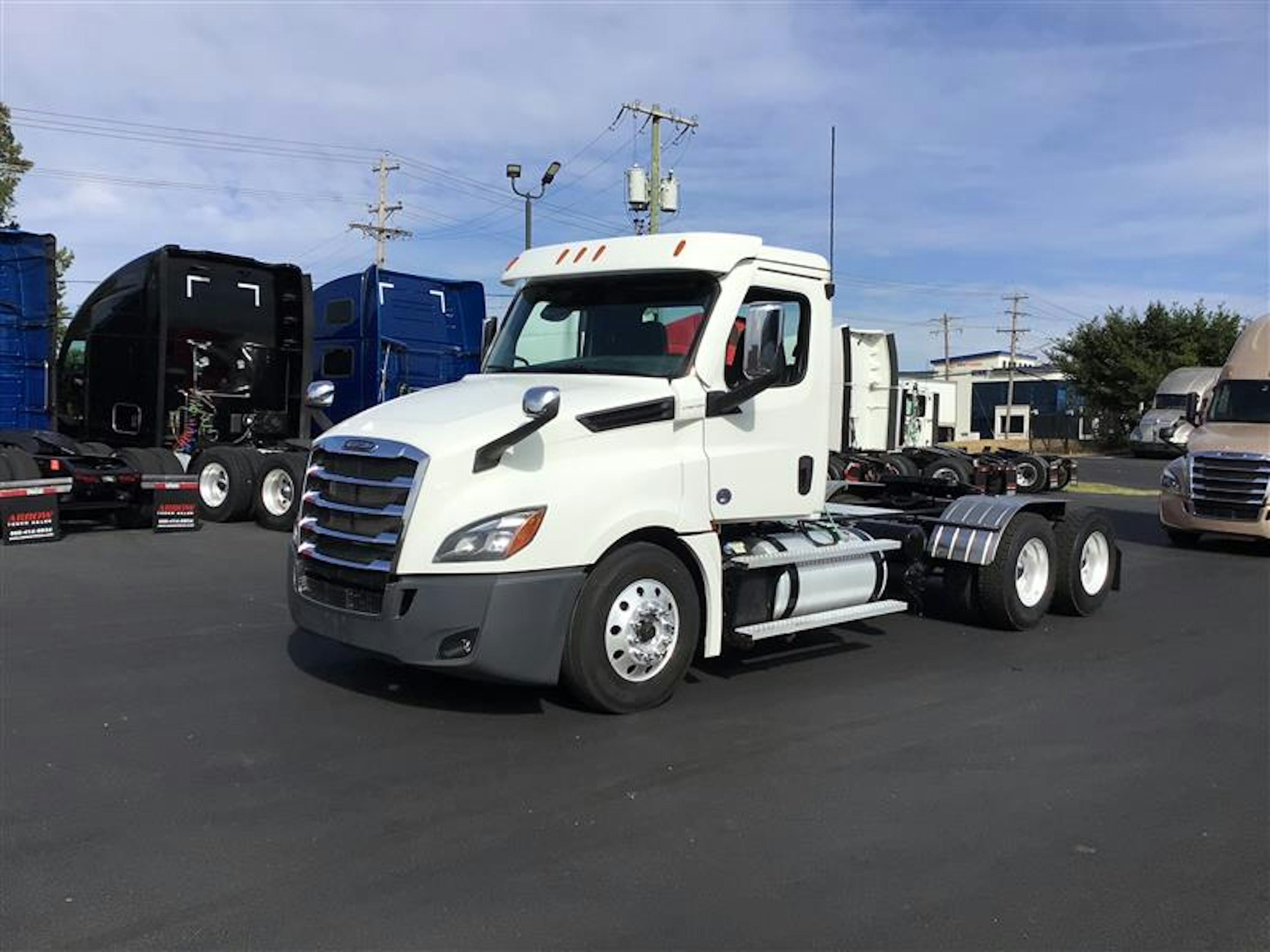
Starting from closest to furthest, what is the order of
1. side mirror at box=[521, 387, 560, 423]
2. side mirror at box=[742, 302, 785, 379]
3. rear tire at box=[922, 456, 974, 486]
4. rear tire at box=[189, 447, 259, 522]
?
side mirror at box=[521, 387, 560, 423] → side mirror at box=[742, 302, 785, 379] → rear tire at box=[189, 447, 259, 522] → rear tire at box=[922, 456, 974, 486]

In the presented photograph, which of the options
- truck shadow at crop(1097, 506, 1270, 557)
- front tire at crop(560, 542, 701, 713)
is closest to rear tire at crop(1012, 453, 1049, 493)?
truck shadow at crop(1097, 506, 1270, 557)

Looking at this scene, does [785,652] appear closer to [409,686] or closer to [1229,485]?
[409,686]

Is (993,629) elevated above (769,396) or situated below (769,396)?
below

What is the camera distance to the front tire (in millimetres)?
5418

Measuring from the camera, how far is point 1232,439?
13805 millimetres

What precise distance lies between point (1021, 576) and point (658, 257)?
422 cm

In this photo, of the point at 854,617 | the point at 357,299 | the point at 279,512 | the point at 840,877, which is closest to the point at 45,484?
the point at 279,512

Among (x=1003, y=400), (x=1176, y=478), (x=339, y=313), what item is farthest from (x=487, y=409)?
(x=1003, y=400)

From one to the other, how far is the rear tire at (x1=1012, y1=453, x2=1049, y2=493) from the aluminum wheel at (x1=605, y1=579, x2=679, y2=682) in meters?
17.3

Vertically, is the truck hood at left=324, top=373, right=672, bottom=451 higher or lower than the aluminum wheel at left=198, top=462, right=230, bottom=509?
higher

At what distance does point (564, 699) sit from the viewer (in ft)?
19.4

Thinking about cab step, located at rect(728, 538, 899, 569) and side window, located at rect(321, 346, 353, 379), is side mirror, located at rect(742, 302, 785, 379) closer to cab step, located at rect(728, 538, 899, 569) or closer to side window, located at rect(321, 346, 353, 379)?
cab step, located at rect(728, 538, 899, 569)

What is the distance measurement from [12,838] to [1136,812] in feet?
15.1

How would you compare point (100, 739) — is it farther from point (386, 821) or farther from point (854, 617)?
point (854, 617)
